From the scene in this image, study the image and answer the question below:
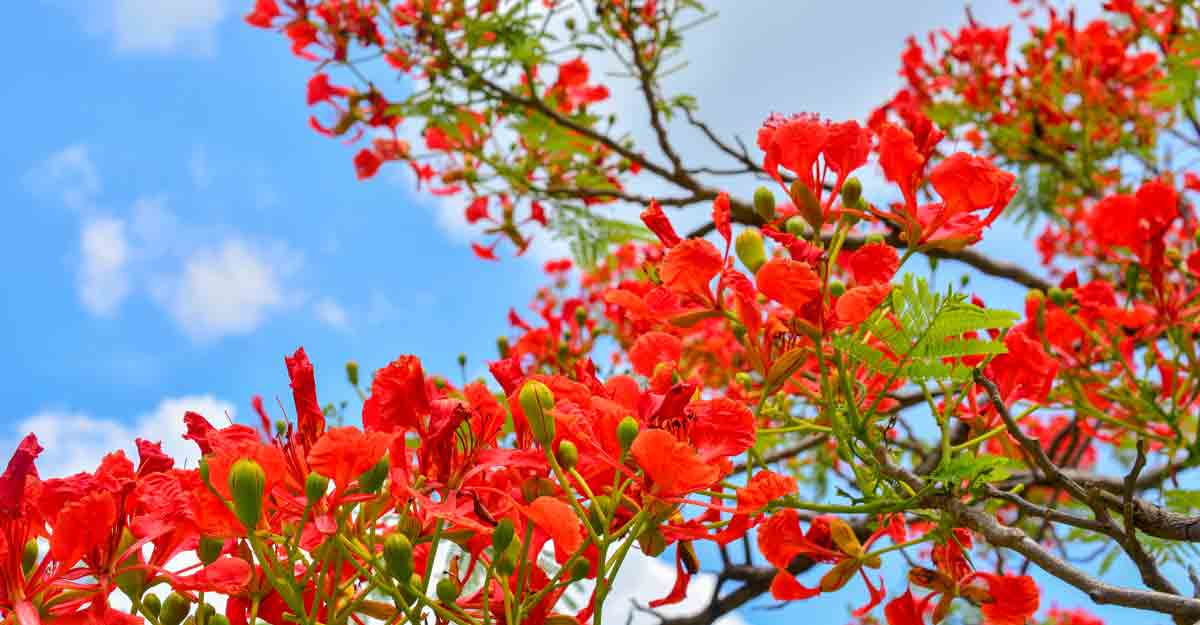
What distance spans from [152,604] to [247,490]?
0.27 metres

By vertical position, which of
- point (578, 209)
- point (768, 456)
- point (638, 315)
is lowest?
point (638, 315)

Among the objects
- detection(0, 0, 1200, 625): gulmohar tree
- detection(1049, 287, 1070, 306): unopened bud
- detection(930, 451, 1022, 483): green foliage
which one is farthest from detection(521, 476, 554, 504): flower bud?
detection(1049, 287, 1070, 306): unopened bud

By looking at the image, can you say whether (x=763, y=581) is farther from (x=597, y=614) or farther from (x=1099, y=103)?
(x=1099, y=103)

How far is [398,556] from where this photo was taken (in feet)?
2.84

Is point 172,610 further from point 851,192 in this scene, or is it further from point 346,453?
point 851,192

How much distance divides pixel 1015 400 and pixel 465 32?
2518mm

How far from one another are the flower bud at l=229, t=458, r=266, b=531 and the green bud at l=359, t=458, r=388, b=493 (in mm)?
92

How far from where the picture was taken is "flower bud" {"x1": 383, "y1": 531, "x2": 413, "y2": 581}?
0.86m

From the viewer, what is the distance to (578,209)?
12.0 ft

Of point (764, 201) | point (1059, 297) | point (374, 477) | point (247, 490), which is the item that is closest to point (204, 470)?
point (247, 490)

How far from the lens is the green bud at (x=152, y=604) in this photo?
3.35ft

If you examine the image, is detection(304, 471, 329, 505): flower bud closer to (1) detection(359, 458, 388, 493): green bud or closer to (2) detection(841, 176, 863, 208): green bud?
(1) detection(359, 458, 388, 493): green bud

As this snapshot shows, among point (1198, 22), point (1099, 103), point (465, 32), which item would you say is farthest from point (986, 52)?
point (465, 32)

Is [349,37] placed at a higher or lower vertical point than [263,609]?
higher
